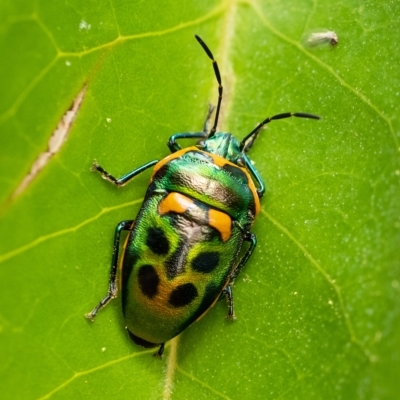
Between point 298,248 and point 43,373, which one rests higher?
point 298,248

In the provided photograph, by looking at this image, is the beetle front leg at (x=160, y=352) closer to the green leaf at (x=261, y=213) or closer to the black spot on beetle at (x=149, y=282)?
the green leaf at (x=261, y=213)

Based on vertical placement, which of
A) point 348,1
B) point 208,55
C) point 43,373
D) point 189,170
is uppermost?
point 348,1

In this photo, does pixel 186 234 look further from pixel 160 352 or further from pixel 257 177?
pixel 160 352

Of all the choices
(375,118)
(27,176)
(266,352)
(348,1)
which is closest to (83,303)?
(27,176)

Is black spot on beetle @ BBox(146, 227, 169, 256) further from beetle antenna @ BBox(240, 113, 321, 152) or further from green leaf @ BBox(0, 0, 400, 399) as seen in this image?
beetle antenna @ BBox(240, 113, 321, 152)

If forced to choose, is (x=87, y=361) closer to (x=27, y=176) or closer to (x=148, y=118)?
(x=27, y=176)

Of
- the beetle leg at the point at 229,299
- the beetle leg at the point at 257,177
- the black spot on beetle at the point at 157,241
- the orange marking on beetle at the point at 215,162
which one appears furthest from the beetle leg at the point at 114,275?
the beetle leg at the point at 257,177
